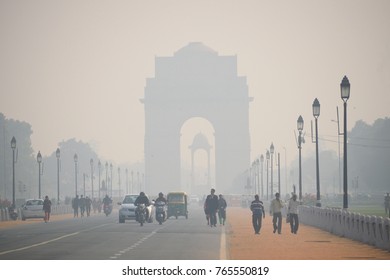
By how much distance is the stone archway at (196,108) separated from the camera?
19462 cm

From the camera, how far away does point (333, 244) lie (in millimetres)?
32000

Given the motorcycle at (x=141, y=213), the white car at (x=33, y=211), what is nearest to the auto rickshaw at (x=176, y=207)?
the white car at (x=33, y=211)

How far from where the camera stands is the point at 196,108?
646 feet

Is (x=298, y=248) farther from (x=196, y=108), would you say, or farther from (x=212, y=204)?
(x=196, y=108)

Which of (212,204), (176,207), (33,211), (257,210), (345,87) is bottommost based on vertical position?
(33,211)

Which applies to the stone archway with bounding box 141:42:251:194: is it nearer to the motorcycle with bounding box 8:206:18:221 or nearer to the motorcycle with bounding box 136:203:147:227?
the motorcycle with bounding box 8:206:18:221

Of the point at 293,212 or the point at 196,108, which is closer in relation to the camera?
the point at 293,212

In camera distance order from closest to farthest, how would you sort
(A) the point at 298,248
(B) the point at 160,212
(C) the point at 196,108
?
(A) the point at 298,248 → (B) the point at 160,212 → (C) the point at 196,108

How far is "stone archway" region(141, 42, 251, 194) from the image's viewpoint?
195 metres

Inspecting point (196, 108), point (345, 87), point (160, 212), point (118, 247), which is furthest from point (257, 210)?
point (196, 108)

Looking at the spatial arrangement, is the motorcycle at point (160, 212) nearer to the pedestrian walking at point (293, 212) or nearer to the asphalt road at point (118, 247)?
the asphalt road at point (118, 247)

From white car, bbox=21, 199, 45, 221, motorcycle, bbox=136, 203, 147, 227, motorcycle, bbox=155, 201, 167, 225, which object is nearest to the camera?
motorcycle, bbox=136, 203, 147, 227

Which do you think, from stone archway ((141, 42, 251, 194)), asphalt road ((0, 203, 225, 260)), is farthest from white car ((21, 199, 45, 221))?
stone archway ((141, 42, 251, 194))

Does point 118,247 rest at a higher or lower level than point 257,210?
lower
